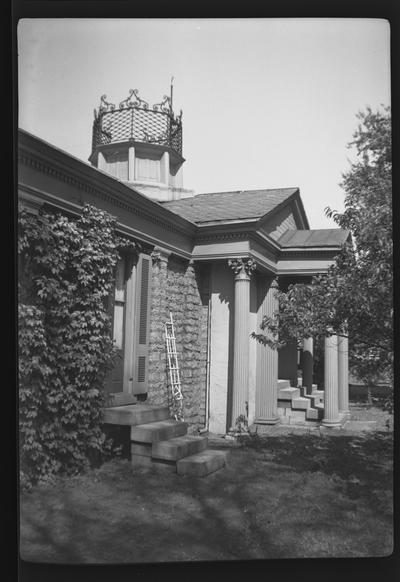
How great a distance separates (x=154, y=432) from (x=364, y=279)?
299 centimetres

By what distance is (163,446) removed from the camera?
595 centimetres

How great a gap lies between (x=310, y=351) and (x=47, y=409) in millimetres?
8658

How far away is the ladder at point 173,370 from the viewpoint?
793 cm

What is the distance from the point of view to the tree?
4.89m

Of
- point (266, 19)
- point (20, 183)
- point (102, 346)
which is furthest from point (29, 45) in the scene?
point (102, 346)

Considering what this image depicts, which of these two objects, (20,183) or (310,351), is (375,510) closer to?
(20,183)

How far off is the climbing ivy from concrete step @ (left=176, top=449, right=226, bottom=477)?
0.95m

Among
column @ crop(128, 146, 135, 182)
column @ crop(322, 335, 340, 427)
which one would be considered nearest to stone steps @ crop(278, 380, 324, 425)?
column @ crop(322, 335, 340, 427)

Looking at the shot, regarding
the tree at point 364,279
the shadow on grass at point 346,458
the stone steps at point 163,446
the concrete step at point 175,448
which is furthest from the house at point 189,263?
the tree at point 364,279

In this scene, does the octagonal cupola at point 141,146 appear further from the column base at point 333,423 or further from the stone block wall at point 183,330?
the column base at point 333,423

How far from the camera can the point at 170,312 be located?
319 inches

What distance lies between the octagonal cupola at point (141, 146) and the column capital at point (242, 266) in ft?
4.72

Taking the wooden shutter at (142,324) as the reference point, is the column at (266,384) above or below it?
below

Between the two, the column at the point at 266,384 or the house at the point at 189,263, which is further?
the column at the point at 266,384
